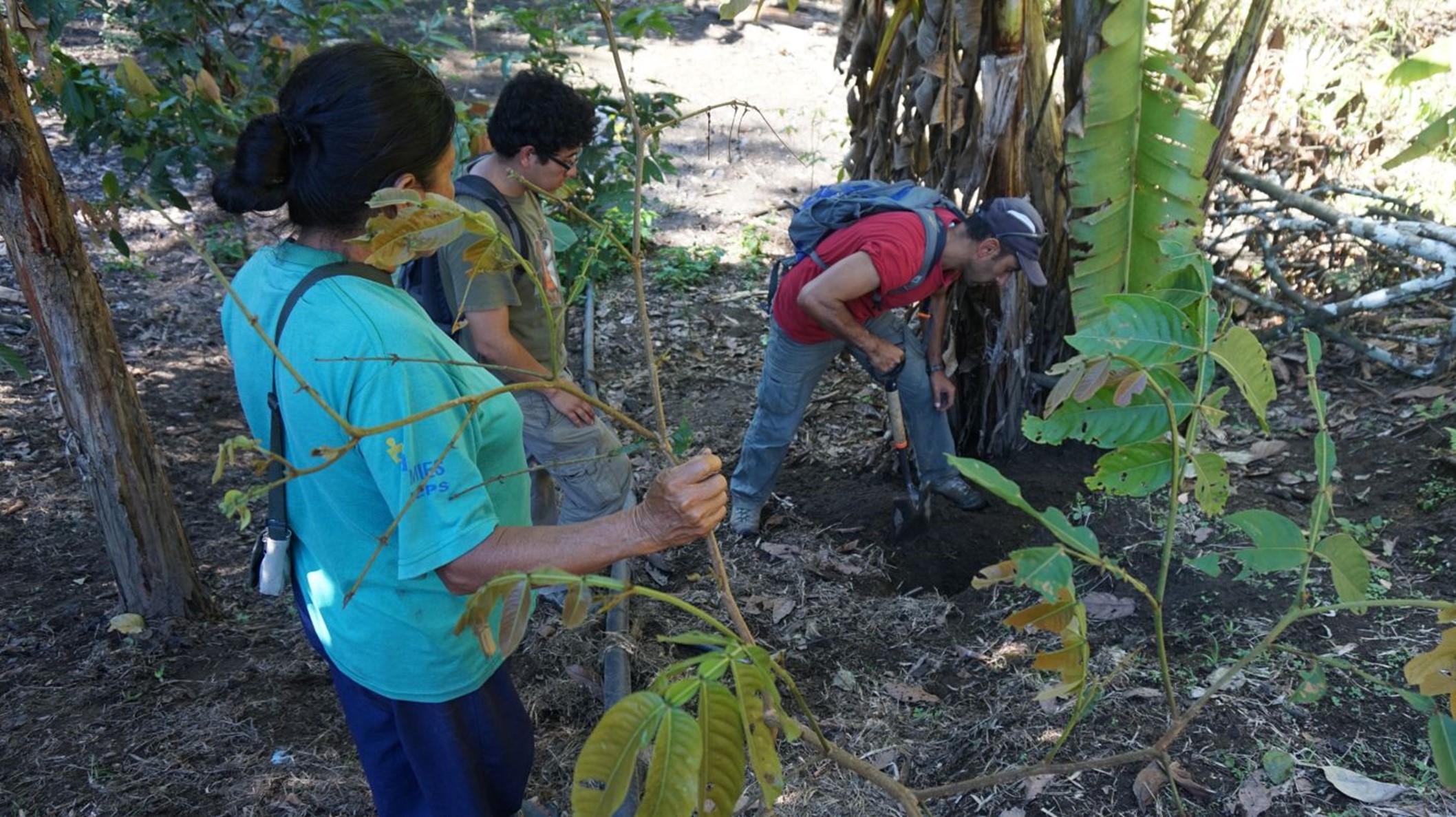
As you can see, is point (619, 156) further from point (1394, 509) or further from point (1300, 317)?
point (1394, 509)

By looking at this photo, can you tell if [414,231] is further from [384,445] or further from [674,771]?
[674,771]

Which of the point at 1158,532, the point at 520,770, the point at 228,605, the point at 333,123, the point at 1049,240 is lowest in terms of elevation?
the point at 228,605

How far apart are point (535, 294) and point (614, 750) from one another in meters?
2.74

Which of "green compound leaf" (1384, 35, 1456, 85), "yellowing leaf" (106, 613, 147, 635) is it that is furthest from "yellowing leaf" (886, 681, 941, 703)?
"yellowing leaf" (106, 613, 147, 635)

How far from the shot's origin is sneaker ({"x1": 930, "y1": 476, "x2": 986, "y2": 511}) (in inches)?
188

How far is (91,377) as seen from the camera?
346cm

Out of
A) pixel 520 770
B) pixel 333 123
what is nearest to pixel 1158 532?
pixel 520 770

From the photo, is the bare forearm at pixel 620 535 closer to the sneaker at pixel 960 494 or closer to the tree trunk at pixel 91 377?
the tree trunk at pixel 91 377

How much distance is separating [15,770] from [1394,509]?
16.2ft

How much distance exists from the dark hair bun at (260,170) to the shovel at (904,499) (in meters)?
3.09

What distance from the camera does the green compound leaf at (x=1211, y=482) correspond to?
1881 millimetres

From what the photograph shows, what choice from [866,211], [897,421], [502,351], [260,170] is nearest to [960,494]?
[897,421]

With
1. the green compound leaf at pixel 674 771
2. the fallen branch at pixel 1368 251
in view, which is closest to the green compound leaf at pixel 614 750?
the green compound leaf at pixel 674 771

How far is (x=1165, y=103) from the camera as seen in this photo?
3830 millimetres
